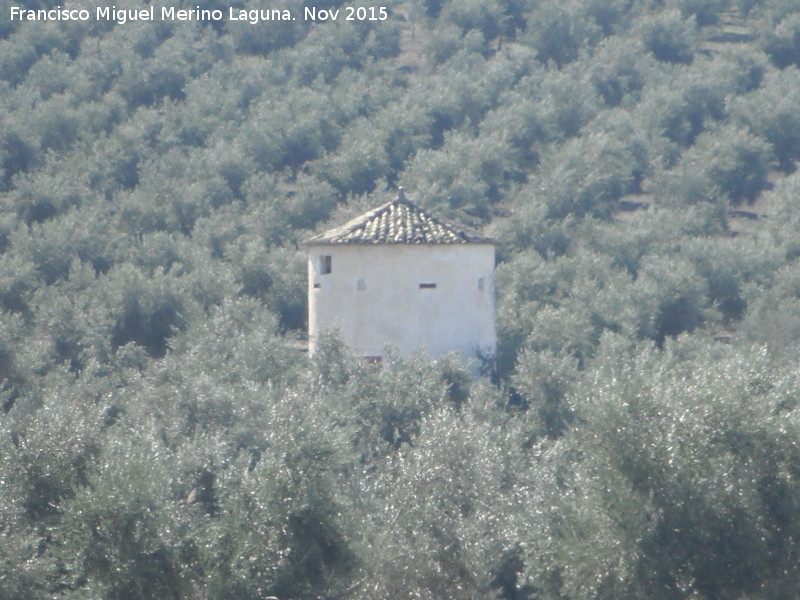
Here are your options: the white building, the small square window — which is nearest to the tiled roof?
the white building

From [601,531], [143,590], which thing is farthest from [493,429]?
[143,590]

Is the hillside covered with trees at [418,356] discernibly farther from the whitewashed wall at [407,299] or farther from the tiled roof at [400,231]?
the tiled roof at [400,231]

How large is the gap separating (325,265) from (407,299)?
1.44m

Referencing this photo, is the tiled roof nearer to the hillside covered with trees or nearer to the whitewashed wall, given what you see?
the whitewashed wall

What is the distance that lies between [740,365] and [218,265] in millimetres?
21191

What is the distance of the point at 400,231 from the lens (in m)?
20.5

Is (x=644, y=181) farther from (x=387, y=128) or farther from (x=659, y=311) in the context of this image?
(x=659, y=311)

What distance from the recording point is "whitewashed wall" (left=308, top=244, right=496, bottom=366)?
20188 millimetres

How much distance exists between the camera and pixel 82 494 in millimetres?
11492

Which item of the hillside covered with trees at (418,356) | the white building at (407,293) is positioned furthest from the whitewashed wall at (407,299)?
the hillside covered with trees at (418,356)

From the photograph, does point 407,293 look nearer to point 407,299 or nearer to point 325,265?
A: point 407,299

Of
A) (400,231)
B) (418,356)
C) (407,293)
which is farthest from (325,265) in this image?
(418,356)

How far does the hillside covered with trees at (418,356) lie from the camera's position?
37.8 feet

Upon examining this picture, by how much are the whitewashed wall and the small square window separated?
9 centimetres
